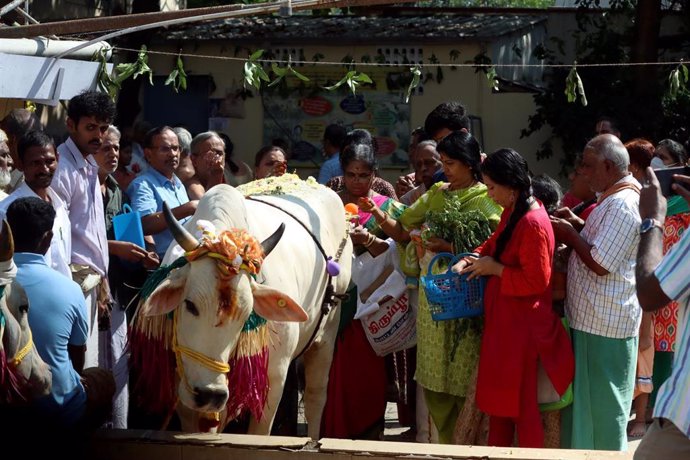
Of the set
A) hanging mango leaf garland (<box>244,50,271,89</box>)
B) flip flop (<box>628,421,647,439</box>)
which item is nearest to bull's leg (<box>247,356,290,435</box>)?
hanging mango leaf garland (<box>244,50,271,89</box>)

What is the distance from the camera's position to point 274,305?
524cm

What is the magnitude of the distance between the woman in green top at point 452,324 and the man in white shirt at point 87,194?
5.85 feet

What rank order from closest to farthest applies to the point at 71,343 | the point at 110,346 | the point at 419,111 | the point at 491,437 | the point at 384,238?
the point at 71,343 → the point at 491,437 → the point at 110,346 → the point at 384,238 → the point at 419,111

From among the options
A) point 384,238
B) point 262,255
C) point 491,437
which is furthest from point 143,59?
point 491,437

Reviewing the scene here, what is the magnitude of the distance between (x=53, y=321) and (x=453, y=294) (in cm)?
215

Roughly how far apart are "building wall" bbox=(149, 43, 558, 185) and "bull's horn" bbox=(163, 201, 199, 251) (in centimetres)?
953

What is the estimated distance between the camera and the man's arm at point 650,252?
3.57 meters

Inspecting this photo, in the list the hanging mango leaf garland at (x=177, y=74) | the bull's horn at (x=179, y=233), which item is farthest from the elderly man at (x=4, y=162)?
the hanging mango leaf garland at (x=177, y=74)

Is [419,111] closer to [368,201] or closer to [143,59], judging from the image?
[143,59]

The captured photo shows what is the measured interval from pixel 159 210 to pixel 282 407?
1.44 metres

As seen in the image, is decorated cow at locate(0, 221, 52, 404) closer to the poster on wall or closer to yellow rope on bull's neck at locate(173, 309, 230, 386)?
yellow rope on bull's neck at locate(173, 309, 230, 386)

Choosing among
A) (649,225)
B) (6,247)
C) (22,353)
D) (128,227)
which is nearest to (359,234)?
(128,227)

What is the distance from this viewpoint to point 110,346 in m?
6.56

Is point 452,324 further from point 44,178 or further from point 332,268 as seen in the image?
point 44,178
